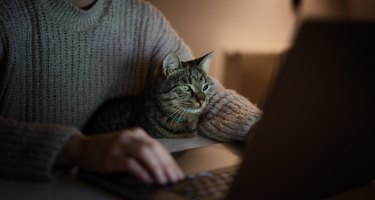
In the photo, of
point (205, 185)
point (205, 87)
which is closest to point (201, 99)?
point (205, 87)

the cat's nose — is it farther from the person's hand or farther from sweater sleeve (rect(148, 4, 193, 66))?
the person's hand

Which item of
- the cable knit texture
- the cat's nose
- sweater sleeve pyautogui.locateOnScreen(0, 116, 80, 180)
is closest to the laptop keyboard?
sweater sleeve pyautogui.locateOnScreen(0, 116, 80, 180)

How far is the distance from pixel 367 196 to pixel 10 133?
1.67ft

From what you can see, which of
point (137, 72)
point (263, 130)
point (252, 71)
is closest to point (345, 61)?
point (263, 130)

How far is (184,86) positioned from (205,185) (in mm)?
606

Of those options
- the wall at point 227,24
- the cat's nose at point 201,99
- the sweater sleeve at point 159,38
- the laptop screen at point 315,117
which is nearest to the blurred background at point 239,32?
the wall at point 227,24

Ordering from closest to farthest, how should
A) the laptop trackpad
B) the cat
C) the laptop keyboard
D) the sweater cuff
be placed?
the laptop keyboard < the laptop trackpad < the sweater cuff < the cat

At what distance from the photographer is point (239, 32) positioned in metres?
2.07

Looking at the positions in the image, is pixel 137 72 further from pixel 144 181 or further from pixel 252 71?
pixel 252 71

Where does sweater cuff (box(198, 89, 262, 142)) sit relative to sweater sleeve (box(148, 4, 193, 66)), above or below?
below

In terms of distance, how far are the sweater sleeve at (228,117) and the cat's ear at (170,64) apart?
131mm

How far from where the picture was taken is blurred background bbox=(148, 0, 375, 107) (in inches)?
70.6

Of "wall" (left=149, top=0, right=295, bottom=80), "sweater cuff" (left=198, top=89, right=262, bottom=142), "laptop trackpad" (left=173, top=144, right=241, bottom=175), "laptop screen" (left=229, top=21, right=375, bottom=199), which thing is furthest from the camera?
"wall" (left=149, top=0, right=295, bottom=80)

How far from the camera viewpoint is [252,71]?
6.81 feet
